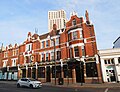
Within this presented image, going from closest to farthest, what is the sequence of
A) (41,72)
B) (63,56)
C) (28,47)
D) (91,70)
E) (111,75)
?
(111,75)
(91,70)
(63,56)
(41,72)
(28,47)

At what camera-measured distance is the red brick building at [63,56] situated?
2842 cm

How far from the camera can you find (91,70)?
27812mm

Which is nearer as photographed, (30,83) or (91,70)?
(30,83)

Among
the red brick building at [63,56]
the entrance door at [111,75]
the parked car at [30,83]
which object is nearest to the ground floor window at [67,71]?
the red brick building at [63,56]

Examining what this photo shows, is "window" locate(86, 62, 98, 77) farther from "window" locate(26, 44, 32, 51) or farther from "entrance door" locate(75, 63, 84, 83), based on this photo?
"window" locate(26, 44, 32, 51)

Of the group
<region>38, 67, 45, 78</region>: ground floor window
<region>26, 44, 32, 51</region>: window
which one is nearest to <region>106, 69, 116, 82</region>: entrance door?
<region>38, 67, 45, 78</region>: ground floor window

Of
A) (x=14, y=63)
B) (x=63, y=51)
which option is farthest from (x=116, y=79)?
(x=14, y=63)

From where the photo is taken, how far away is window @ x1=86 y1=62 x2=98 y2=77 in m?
27.3

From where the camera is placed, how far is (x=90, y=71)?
91.5ft

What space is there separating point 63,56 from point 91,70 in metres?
Answer: 7.44

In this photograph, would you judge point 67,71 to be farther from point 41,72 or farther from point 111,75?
point 111,75

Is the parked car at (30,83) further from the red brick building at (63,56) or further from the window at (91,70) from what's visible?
the window at (91,70)

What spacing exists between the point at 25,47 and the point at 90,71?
22.0 metres

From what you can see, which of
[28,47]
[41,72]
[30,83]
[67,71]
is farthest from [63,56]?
[28,47]
